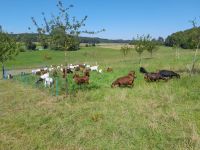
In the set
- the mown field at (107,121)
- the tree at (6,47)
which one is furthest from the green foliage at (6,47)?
the mown field at (107,121)

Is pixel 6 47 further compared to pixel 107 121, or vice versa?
pixel 6 47

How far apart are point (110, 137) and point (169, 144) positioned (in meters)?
1.87

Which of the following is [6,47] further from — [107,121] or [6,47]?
[107,121]

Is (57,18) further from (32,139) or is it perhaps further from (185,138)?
(185,138)

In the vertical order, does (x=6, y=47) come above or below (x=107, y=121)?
above

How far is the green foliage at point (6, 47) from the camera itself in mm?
35003

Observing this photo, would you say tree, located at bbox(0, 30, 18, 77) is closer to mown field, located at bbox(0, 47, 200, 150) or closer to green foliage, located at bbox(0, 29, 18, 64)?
green foliage, located at bbox(0, 29, 18, 64)

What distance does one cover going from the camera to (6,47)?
35.6 meters

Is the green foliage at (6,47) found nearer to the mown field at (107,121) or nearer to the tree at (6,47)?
the tree at (6,47)

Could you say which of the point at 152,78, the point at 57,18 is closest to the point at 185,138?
the point at 57,18

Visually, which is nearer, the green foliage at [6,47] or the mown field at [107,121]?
the mown field at [107,121]

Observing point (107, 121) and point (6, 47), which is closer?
point (107, 121)

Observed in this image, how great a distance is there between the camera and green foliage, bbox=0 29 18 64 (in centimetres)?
3500

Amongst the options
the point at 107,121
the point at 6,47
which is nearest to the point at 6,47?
the point at 6,47
